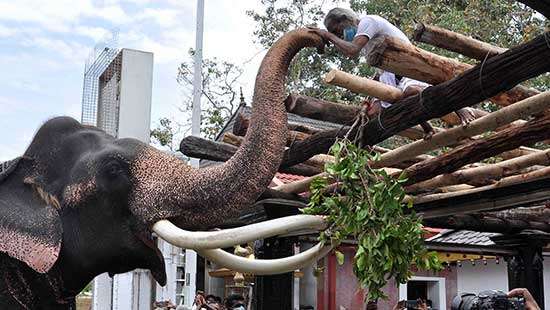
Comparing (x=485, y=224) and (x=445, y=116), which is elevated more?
(x=445, y=116)

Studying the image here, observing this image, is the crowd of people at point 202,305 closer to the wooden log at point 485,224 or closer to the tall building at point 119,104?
the tall building at point 119,104

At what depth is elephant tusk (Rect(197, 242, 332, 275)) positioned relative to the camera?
8.21 ft

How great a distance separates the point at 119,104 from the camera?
857 centimetres

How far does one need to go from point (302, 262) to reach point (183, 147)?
98.0 inches

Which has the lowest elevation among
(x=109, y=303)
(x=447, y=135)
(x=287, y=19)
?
(x=109, y=303)

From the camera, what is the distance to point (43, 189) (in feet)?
9.66

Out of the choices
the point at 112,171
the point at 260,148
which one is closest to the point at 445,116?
the point at 260,148

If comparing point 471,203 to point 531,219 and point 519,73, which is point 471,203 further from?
point 519,73

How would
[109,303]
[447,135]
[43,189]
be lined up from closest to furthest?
[43,189] < [447,135] < [109,303]

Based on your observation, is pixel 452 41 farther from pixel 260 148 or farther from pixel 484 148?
pixel 260 148

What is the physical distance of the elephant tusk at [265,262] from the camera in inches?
98.5

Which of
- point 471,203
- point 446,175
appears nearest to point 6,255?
point 446,175

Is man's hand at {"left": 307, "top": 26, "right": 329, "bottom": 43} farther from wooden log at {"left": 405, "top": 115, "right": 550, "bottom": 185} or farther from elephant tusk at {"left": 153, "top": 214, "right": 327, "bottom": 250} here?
wooden log at {"left": 405, "top": 115, "right": 550, "bottom": 185}

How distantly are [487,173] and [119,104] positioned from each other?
4.92 m
